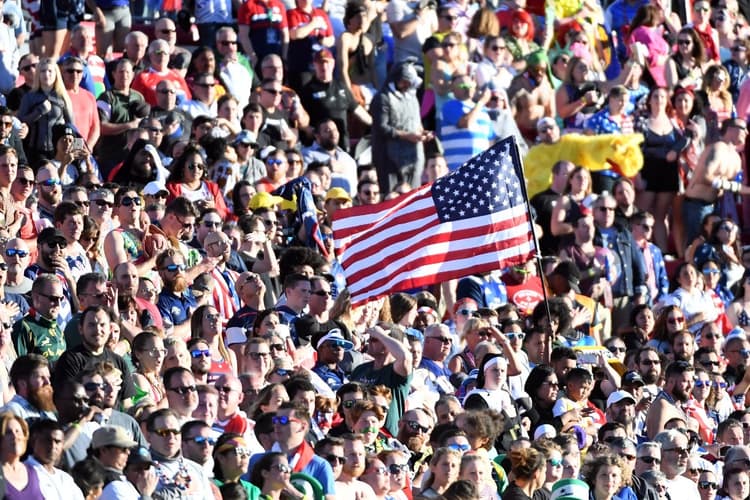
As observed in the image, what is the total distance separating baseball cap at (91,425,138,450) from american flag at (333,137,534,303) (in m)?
4.60

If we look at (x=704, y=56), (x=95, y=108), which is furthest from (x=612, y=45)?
(x=95, y=108)

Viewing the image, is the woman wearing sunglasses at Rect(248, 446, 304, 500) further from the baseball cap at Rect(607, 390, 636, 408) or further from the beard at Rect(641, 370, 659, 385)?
the beard at Rect(641, 370, 659, 385)

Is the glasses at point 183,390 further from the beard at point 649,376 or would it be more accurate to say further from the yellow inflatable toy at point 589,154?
the yellow inflatable toy at point 589,154

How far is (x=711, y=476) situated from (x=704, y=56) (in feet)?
28.2

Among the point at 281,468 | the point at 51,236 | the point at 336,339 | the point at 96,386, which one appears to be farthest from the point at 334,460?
the point at 51,236

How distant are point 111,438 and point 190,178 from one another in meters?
6.22

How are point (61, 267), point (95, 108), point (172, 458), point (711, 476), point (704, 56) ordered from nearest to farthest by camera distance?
point (172, 458) < point (61, 267) < point (711, 476) < point (95, 108) < point (704, 56)

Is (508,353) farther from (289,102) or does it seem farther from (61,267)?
(289,102)

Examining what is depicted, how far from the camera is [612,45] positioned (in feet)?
80.2

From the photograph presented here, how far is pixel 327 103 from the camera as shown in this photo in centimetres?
2097

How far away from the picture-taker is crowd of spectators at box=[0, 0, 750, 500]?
43.5 ft

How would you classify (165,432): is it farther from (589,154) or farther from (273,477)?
(589,154)

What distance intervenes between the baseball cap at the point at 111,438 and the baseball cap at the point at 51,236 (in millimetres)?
3184

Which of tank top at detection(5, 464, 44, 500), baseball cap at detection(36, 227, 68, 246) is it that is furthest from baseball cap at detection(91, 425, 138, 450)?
baseball cap at detection(36, 227, 68, 246)
